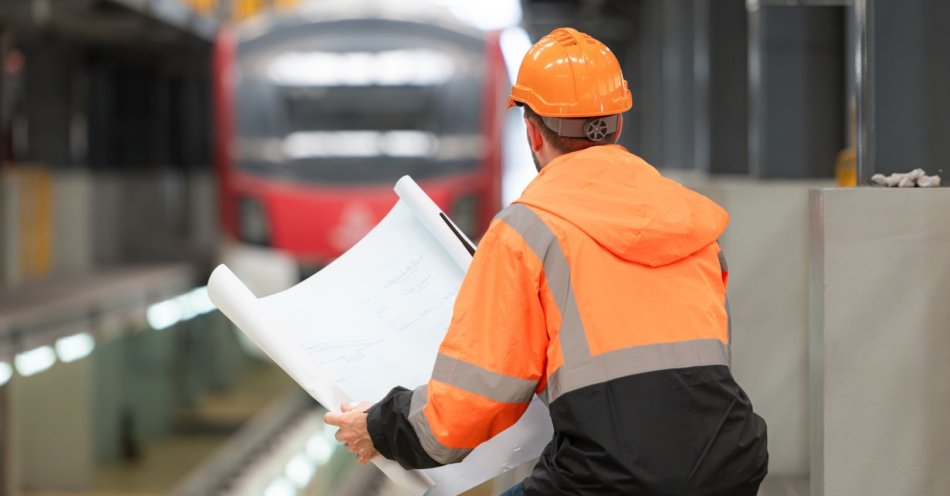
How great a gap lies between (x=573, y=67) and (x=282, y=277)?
746cm

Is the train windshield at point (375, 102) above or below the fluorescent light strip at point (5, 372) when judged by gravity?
above

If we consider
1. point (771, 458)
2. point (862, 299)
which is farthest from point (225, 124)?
point (862, 299)

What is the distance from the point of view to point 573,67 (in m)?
2.53

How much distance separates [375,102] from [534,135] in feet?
24.4

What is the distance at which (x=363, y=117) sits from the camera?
9.91 metres

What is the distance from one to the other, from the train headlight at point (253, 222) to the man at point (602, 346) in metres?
7.61

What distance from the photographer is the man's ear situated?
2.57 metres

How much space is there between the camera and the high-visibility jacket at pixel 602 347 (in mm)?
2305

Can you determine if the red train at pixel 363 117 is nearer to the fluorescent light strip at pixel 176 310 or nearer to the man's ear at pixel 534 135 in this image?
Result: the fluorescent light strip at pixel 176 310

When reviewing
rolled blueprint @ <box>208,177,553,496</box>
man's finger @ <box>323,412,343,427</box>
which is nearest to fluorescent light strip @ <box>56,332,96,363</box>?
rolled blueprint @ <box>208,177,553,496</box>

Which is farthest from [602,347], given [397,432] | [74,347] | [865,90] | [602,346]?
[74,347]

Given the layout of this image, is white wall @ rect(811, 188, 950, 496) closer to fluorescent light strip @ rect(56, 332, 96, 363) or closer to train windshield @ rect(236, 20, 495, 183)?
fluorescent light strip @ rect(56, 332, 96, 363)

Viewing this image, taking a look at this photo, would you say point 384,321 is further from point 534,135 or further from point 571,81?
point 571,81

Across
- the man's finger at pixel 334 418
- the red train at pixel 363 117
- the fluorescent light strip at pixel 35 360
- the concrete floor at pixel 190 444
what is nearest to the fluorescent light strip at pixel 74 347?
the fluorescent light strip at pixel 35 360
